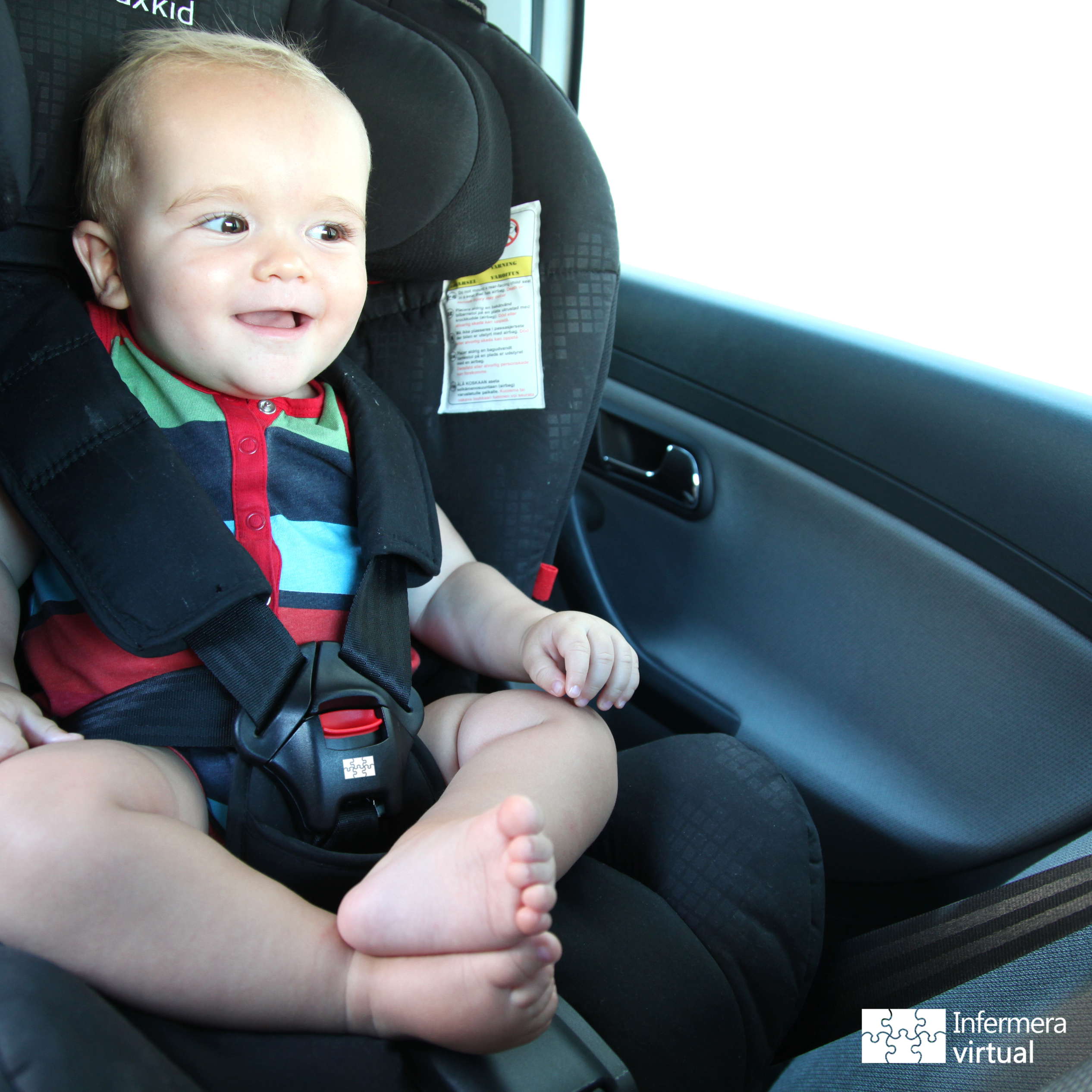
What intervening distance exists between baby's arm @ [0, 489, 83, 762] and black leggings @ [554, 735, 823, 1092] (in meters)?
0.46

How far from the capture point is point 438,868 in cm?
73

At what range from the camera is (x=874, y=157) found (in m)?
1.42

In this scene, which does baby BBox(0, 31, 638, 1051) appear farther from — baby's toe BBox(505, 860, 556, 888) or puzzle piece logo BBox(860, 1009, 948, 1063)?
puzzle piece logo BBox(860, 1009, 948, 1063)

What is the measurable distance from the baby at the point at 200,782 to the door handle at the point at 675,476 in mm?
484

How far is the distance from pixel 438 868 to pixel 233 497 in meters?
0.46

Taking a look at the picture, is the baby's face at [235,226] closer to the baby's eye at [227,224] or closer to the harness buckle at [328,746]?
the baby's eye at [227,224]

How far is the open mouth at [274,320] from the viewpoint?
3.25 ft

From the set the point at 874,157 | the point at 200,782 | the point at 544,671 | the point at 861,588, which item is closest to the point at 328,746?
the point at 200,782

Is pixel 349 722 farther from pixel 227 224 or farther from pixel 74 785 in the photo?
pixel 227 224

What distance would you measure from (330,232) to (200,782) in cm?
56

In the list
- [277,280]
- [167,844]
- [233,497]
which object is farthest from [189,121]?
[167,844]

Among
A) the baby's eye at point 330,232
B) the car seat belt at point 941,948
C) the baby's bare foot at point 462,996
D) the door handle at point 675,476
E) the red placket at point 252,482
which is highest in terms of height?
the baby's eye at point 330,232

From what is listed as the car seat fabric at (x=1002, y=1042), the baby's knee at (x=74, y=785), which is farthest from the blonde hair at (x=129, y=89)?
the car seat fabric at (x=1002, y=1042)

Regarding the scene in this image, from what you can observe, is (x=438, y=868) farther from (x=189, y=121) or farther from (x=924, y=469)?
(x=924, y=469)
